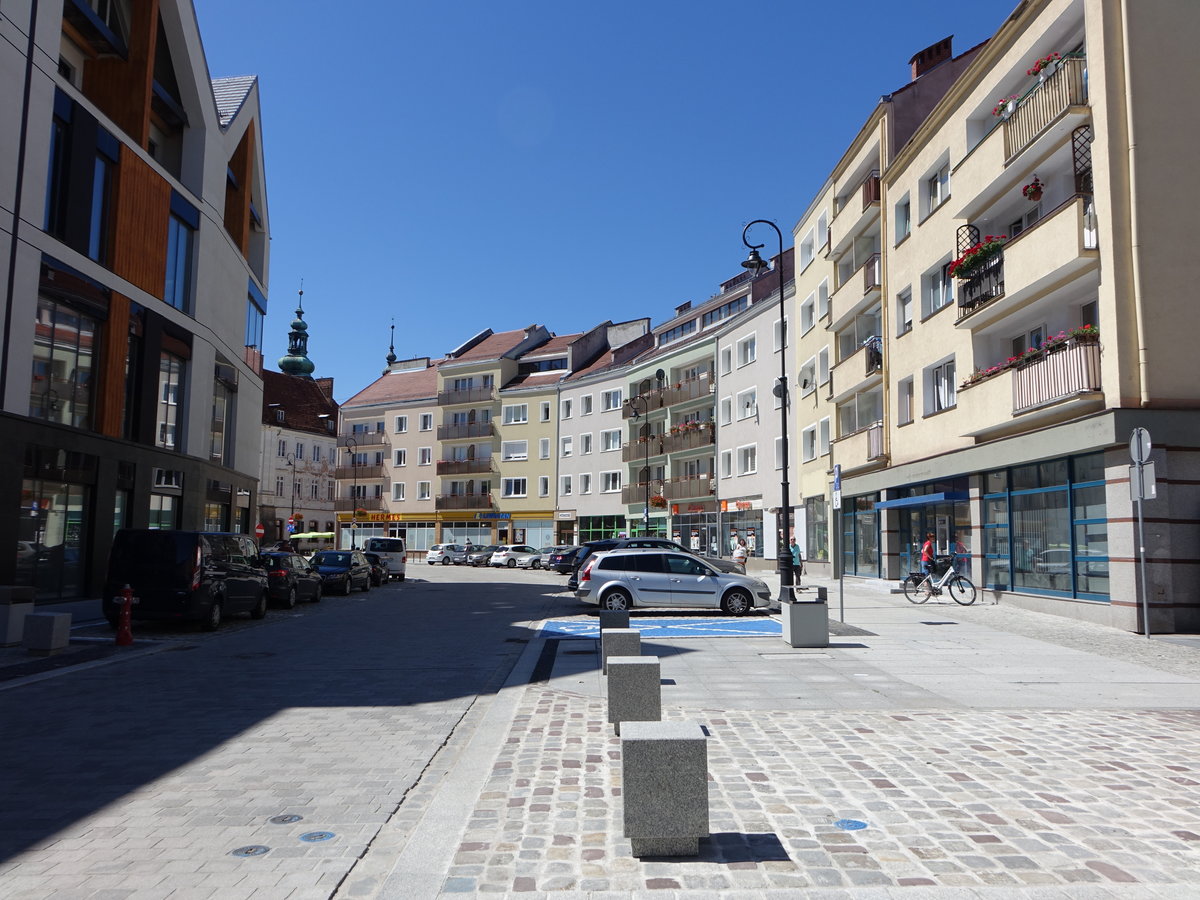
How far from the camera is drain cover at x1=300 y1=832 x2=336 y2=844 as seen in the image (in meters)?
5.36

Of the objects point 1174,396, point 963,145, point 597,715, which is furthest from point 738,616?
point 963,145

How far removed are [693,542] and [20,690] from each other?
1740 inches

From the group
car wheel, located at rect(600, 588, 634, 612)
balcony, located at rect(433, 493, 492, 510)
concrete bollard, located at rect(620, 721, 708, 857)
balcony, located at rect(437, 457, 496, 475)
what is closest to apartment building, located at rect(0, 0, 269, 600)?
car wheel, located at rect(600, 588, 634, 612)

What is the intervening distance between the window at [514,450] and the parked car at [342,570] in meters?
36.8

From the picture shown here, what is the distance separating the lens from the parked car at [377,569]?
35.8 m

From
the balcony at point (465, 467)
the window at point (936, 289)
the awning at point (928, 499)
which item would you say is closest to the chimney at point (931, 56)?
the window at point (936, 289)

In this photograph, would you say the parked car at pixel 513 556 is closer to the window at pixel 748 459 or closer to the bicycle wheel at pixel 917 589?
the window at pixel 748 459

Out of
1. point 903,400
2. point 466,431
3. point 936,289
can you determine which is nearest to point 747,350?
point 903,400

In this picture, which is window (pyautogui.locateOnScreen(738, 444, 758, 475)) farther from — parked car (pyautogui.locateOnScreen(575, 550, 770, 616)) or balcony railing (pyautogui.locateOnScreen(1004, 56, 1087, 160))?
balcony railing (pyautogui.locateOnScreen(1004, 56, 1087, 160))

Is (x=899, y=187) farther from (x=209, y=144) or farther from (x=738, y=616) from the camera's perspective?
(x=209, y=144)

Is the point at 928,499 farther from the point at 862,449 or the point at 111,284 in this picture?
the point at 111,284

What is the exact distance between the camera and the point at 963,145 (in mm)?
23703

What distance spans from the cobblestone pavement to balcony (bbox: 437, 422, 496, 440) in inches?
2510

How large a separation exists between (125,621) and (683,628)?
31.2 feet
